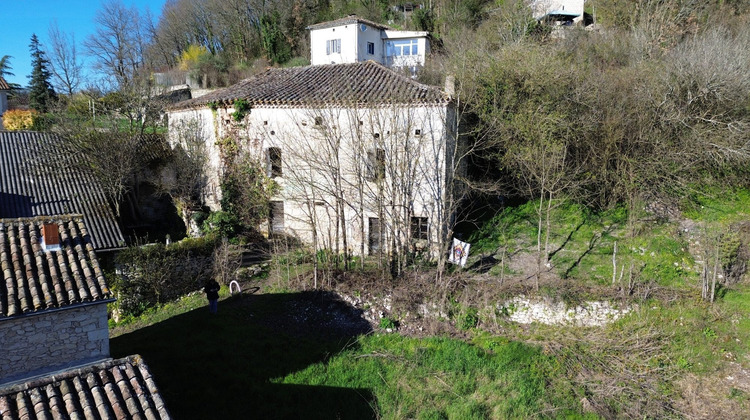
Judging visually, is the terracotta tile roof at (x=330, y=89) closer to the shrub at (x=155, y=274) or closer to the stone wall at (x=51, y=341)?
the shrub at (x=155, y=274)

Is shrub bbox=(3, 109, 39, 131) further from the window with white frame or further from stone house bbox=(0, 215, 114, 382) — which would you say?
stone house bbox=(0, 215, 114, 382)

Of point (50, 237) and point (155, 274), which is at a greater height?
point (50, 237)

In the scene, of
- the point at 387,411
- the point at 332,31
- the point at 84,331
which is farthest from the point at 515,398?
the point at 332,31

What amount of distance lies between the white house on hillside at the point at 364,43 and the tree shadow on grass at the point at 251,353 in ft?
70.6

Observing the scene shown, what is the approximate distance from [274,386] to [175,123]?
14.6 meters

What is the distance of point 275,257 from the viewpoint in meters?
15.4

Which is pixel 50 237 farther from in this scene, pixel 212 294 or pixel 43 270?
pixel 212 294

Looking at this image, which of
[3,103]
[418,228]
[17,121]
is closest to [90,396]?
[418,228]

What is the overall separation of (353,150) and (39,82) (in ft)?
112

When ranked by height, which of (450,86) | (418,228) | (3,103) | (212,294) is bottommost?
(212,294)

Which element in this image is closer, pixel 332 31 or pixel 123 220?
pixel 123 220

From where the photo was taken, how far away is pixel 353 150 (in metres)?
15.1

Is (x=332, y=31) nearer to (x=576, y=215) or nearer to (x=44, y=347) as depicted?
(x=576, y=215)

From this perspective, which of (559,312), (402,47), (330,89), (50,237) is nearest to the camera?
(50,237)
